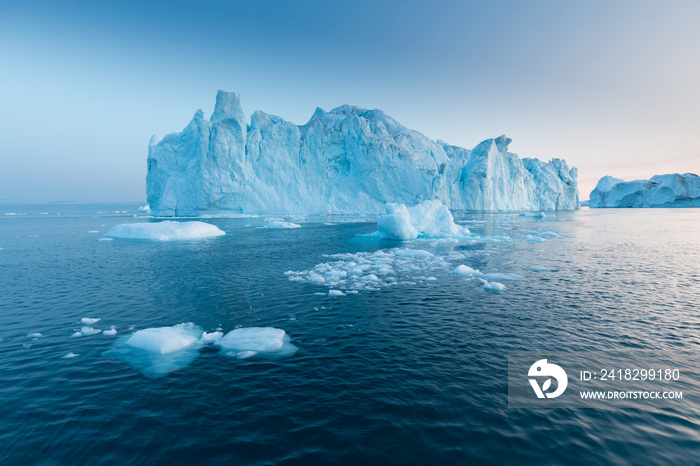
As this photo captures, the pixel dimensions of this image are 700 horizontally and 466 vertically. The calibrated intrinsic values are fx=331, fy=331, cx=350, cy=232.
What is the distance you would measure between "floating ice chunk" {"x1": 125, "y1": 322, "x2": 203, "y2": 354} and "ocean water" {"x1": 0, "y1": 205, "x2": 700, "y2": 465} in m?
0.66

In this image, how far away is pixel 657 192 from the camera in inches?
4099

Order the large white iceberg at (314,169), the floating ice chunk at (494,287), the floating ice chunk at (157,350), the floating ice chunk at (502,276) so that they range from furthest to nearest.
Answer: the large white iceberg at (314,169), the floating ice chunk at (502,276), the floating ice chunk at (494,287), the floating ice chunk at (157,350)

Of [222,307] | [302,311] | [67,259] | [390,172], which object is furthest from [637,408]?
[390,172]

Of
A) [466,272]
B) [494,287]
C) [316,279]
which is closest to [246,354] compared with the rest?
[316,279]

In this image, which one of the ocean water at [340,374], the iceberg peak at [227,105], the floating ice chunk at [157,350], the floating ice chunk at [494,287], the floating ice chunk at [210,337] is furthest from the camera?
the iceberg peak at [227,105]

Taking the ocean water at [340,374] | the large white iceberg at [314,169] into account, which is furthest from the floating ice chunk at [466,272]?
the large white iceberg at [314,169]

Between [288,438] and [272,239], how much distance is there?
28.9m

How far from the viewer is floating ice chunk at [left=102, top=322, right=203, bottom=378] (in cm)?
795

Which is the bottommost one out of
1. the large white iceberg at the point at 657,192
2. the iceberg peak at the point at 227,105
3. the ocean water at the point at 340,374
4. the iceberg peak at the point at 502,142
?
the ocean water at the point at 340,374

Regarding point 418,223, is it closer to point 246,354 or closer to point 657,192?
point 246,354

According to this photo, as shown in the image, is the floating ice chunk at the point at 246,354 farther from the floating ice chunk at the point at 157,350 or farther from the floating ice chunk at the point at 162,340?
the floating ice chunk at the point at 162,340

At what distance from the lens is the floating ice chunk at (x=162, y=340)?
28.2ft

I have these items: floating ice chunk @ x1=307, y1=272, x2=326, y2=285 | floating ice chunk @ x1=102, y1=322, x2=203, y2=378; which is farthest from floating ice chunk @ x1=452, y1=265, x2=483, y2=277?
floating ice chunk @ x1=102, y1=322, x2=203, y2=378

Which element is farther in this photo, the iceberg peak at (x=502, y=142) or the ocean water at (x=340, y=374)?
the iceberg peak at (x=502, y=142)
